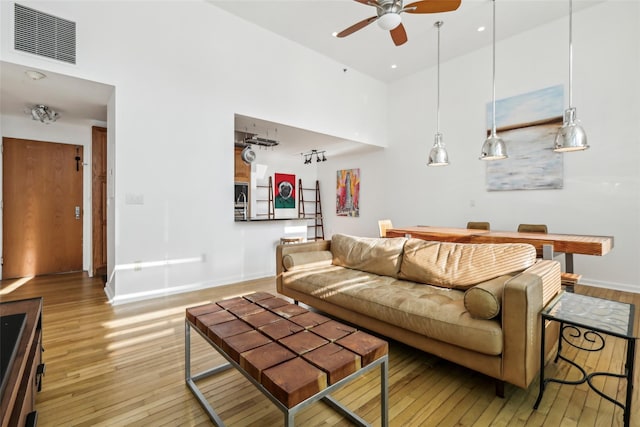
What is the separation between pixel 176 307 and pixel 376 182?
4935 mm

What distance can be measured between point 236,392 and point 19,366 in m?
1.04

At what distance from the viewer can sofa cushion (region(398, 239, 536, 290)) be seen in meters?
2.12

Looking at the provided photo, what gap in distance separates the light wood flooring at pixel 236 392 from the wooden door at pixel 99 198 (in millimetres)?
2278

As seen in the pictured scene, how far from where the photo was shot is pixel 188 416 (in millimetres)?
1547

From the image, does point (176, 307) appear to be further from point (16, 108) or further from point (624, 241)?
point (624, 241)

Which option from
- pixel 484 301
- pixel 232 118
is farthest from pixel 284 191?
pixel 484 301

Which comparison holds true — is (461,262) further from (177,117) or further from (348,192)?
(348,192)

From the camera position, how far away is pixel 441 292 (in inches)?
87.3

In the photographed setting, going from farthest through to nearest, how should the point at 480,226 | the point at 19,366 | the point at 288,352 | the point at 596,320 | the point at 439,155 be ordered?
the point at 480,226 → the point at 439,155 → the point at 596,320 → the point at 288,352 → the point at 19,366

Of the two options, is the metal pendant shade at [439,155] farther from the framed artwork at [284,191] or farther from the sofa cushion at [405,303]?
the framed artwork at [284,191]

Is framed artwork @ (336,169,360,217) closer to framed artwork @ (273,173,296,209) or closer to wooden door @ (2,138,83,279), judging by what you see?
framed artwork @ (273,173,296,209)

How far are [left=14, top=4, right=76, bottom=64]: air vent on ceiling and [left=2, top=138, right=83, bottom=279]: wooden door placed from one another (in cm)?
253

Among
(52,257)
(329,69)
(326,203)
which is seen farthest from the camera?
(326,203)

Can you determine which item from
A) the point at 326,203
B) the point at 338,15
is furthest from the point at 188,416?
the point at 326,203
